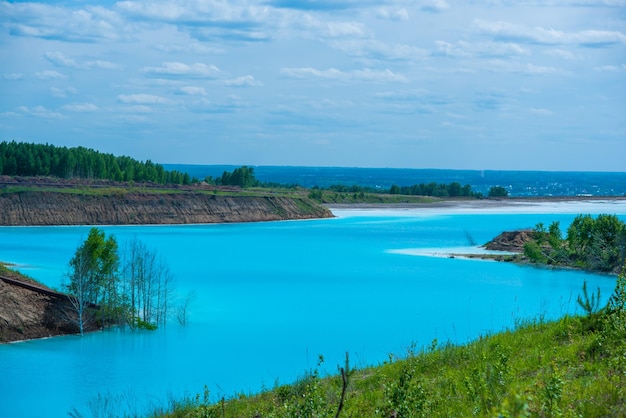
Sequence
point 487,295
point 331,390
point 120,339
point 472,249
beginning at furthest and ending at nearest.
A: point 472,249, point 487,295, point 120,339, point 331,390

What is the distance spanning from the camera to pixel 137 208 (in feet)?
294

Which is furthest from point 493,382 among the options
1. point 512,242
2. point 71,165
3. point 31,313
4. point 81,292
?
point 71,165

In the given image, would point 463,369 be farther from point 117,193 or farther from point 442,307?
point 117,193

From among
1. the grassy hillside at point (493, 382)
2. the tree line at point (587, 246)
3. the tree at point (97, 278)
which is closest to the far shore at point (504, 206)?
the tree line at point (587, 246)

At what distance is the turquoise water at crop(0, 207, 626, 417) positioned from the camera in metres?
21.7

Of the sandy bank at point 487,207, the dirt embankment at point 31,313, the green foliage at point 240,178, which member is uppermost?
the green foliage at point 240,178

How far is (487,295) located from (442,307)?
4.69m

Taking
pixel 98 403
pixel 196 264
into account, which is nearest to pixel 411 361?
pixel 98 403

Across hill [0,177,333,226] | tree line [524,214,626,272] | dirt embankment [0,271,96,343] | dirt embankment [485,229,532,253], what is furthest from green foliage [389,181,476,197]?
dirt embankment [0,271,96,343]

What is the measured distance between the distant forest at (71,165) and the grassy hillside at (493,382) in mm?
99153

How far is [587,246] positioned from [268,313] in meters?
24.2

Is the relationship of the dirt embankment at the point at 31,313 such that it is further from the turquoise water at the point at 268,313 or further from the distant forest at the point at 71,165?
the distant forest at the point at 71,165

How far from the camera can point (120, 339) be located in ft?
87.2

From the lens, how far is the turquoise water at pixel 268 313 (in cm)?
2173
